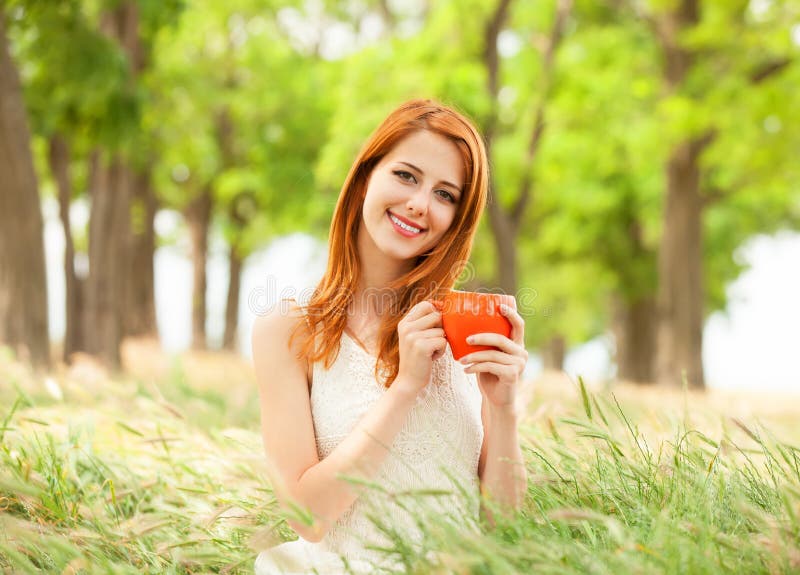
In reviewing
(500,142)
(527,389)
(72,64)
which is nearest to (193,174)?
(500,142)

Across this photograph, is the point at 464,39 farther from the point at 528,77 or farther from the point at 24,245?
the point at 24,245

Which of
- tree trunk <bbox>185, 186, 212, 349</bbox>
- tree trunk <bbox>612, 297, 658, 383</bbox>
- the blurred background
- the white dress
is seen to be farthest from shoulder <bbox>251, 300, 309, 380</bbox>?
tree trunk <bbox>185, 186, 212, 349</bbox>

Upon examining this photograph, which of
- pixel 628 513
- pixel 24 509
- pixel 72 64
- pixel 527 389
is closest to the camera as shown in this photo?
pixel 628 513

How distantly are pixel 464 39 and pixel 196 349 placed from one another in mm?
10418

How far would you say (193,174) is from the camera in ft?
68.5

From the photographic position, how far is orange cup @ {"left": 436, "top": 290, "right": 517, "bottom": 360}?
243 cm

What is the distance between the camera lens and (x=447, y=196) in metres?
2.79

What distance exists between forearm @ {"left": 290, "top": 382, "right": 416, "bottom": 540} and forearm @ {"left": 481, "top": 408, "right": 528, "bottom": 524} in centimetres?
29

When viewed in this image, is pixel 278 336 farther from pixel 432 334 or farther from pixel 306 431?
pixel 432 334

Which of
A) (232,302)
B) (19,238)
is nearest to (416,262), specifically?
(19,238)

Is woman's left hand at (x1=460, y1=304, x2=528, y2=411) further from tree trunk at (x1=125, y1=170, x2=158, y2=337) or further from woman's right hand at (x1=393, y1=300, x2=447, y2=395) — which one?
tree trunk at (x1=125, y1=170, x2=158, y2=337)

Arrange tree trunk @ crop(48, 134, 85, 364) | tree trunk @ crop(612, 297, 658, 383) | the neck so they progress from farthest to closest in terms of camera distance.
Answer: tree trunk @ crop(612, 297, 658, 383) → tree trunk @ crop(48, 134, 85, 364) → the neck

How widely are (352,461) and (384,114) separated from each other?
1167cm

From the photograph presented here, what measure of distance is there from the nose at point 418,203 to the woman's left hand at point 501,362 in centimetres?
43
